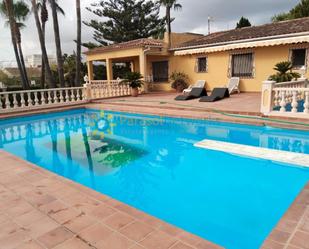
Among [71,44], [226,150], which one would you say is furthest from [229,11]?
[226,150]

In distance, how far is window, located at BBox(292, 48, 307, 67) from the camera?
682 inches

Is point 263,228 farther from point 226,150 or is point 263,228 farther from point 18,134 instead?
point 18,134

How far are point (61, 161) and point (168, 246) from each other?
227 inches

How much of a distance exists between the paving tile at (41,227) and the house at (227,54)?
15128 mm

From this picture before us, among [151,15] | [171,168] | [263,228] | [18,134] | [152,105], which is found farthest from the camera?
[151,15]

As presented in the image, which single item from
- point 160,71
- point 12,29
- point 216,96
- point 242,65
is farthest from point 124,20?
point 216,96

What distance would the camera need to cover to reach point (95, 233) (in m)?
3.54

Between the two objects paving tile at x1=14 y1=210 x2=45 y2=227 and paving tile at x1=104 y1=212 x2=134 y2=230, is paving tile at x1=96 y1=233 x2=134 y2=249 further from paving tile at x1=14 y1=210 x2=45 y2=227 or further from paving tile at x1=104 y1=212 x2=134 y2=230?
paving tile at x1=14 y1=210 x2=45 y2=227

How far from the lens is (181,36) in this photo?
26.3 meters

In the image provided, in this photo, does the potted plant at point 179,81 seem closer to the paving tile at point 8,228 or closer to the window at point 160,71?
the window at point 160,71

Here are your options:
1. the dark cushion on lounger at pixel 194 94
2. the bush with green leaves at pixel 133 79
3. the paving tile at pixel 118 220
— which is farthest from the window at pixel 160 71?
the paving tile at pixel 118 220

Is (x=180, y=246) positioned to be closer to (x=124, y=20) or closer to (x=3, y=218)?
(x=3, y=218)

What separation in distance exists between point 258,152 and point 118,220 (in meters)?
5.65

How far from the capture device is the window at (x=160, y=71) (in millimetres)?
25719
